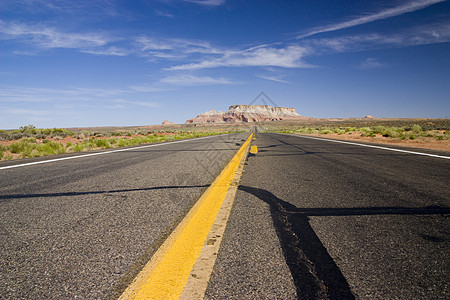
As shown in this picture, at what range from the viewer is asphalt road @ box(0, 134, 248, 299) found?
1.12 meters

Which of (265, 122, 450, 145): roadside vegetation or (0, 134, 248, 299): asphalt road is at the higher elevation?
(0, 134, 248, 299): asphalt road

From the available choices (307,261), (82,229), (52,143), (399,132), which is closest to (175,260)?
(307,261)

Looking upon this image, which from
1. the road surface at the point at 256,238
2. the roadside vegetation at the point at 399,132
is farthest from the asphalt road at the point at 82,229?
the roadside vegetation at the point at 399,132

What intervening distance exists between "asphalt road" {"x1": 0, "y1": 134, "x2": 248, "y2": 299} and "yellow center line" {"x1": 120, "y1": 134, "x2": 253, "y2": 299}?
7cm

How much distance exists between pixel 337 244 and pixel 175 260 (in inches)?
37.4

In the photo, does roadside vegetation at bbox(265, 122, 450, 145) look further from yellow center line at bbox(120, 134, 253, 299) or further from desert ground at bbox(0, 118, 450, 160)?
yellow center line at bbox(120, 134, 253, 299)

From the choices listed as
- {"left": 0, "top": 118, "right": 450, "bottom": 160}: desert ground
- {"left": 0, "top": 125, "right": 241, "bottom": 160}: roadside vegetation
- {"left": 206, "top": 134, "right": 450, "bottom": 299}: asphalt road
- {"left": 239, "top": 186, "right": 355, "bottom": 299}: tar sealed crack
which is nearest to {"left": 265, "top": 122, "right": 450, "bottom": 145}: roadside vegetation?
{"left": 0, "top": 118, "right": 450, "bottom": 160}: desert ground

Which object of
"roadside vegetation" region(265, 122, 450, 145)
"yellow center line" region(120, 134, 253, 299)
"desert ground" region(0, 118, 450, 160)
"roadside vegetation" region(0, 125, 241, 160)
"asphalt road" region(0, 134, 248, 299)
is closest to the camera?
"yellow center line" region(120, 134, 253, 299)

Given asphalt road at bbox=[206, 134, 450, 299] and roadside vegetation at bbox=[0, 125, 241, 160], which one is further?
roadside vegetation at bbox=[0, 125, 241, 160]

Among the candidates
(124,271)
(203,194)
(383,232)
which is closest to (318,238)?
(383,232)

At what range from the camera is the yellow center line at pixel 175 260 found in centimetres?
102

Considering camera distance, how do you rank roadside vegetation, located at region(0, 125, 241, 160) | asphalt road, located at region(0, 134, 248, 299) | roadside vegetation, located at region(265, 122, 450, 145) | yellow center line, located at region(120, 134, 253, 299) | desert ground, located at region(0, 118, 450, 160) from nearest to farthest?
yellow center line, located at region(120, 134, 253, 299) → asphalt road, located at region(0, 134, 248, 299) → roadside vegetation, located at region(0, 125, 241, 160) → desert ground, located at region(0, 118, 450, 160) → roadside vegetation, located at region(265, 122, 450, 145)

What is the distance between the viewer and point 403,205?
2.18 meters

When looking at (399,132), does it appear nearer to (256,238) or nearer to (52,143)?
(256,238)
